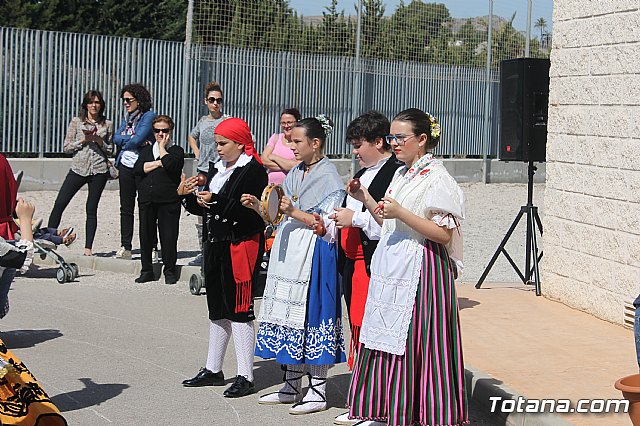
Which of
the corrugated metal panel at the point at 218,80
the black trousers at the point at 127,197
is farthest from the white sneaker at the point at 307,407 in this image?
the corrugated metal panel at the point at 218,80

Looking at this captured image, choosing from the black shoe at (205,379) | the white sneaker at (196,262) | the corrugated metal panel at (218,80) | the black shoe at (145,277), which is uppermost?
the corrugated metal panel at (218,80)

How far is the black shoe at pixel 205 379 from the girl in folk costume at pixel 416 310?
1708mm

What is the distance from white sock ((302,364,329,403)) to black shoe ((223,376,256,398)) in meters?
0.47

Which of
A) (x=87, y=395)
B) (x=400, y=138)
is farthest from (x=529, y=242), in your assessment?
(x=87, y=395)

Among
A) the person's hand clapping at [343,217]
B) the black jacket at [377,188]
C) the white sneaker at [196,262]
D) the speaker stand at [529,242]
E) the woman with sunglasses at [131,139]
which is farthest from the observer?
the white sneaker at [196,262]

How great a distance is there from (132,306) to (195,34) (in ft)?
39.0

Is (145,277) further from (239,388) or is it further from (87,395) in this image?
(239,388)

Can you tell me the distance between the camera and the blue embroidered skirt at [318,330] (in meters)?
6.95

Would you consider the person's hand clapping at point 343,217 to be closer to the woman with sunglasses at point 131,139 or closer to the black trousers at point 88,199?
the woman with sunglasses at point 131,139

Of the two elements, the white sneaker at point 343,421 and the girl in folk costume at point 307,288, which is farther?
the girl in folk costume at point 307,288

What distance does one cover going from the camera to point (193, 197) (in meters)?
7.44

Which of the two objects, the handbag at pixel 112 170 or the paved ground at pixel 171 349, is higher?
the handbag at pixel 112 170
